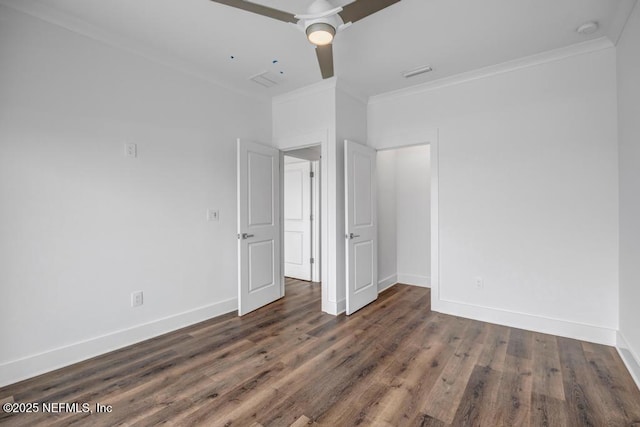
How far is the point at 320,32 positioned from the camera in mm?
1861

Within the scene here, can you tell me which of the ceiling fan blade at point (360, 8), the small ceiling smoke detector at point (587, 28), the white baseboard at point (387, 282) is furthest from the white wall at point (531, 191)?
the ceiling fan blade at point (360, 8)

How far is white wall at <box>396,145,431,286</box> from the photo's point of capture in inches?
185

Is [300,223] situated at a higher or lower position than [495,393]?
higher

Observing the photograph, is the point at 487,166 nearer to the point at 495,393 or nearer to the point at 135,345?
the point at 495,393

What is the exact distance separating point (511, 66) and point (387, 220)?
8.15 feet

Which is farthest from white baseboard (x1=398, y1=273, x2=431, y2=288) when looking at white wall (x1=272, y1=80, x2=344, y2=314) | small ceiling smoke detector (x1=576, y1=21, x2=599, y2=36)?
small ceiling smoke detector (x1=576, y1=21, x2=599, y2=36)

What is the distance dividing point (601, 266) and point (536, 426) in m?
1.81

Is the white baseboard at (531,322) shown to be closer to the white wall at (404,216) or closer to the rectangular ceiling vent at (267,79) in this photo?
the white wall at (404,216)

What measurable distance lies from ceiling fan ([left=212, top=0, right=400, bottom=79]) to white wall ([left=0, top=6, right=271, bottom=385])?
1637 mm

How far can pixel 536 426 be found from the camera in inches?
66.1

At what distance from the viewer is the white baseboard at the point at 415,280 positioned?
465 centimetres

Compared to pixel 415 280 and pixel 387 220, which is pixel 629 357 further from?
pixel 387 220

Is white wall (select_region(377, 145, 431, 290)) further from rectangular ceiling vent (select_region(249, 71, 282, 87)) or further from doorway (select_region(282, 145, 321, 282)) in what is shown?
rectangular ceiling vent (select_region(249, 71, 282, 87))

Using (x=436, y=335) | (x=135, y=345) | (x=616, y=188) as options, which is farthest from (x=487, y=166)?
(x=135, y=345)
